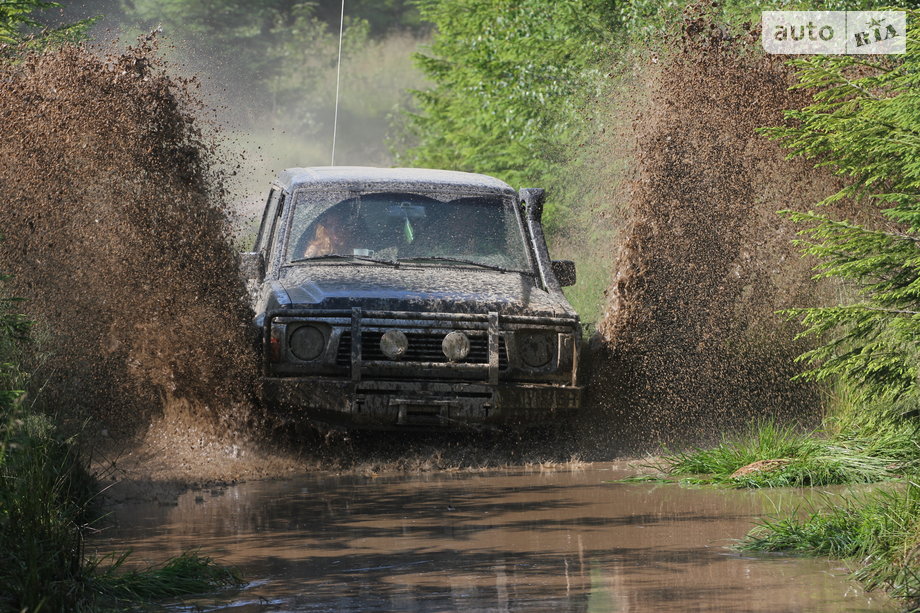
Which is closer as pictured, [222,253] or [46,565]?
[46,565]

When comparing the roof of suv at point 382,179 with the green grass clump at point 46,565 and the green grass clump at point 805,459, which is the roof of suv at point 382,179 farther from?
the green grass clump at point 46,565

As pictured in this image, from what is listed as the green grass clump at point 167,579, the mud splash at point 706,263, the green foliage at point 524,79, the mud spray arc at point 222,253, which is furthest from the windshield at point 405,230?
the green foliage at point 524,79

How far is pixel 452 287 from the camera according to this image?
31.0 ft

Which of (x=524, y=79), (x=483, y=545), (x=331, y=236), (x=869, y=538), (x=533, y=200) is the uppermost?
(x=524, y=79)

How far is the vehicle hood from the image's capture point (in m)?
9.10

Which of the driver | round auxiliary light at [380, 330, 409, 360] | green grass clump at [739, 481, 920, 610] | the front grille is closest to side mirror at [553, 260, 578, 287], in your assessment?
the front grille

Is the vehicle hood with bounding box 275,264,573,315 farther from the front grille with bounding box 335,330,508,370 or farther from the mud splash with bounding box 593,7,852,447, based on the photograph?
the mud splash with bounding box 593,7,852,447

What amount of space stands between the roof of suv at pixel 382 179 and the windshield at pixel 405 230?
11 centimetres

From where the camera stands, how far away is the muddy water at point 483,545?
209 inches

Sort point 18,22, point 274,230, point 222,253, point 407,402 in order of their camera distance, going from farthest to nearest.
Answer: point 18,22 < point 274,230 < point 222,253 < point 407,402

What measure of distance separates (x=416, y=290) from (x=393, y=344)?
1.68 feet

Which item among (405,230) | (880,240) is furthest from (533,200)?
(880,240)

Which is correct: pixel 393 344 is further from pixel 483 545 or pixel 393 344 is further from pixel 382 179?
pixel 483 545

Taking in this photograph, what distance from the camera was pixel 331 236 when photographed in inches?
401
